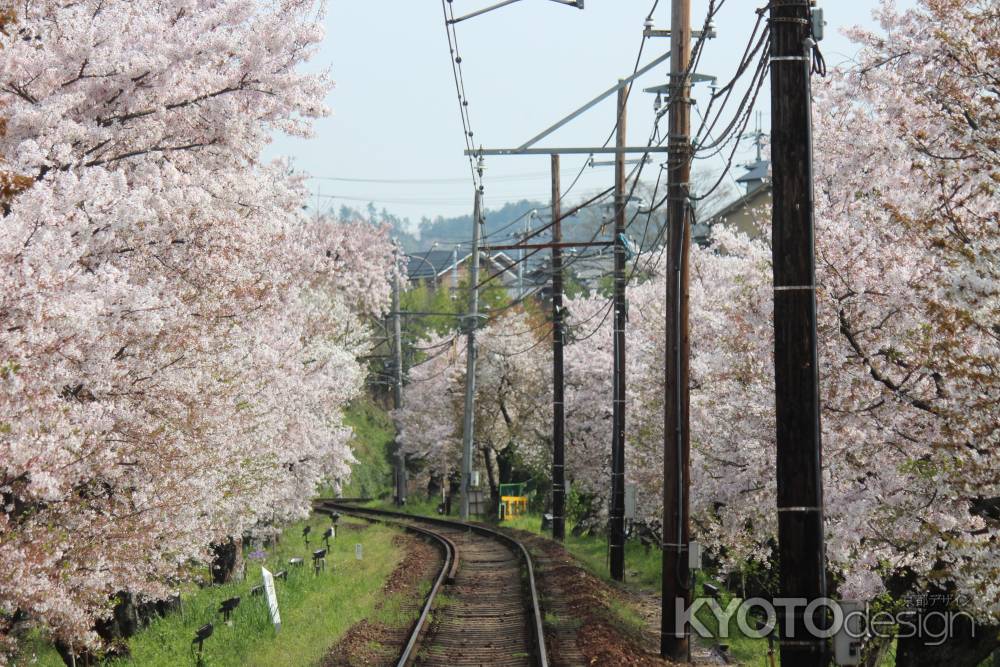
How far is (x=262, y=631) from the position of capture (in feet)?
66.7

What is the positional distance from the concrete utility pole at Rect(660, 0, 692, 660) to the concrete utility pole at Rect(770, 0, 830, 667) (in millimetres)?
7741

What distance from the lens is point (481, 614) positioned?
21859 millimetres

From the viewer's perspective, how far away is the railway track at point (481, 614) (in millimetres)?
17203

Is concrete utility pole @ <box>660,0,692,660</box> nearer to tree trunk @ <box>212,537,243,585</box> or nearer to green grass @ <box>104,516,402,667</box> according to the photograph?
green grass @ <box>104,516,402,667</box>

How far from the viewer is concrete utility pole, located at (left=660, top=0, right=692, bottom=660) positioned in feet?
56.3

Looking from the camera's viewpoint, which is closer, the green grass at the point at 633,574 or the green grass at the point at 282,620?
the green grass at the point at 282,620

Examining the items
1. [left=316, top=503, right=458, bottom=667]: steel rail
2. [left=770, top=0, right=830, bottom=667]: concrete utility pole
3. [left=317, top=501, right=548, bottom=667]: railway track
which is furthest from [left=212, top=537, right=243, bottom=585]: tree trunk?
[left=770, top=0, right=830, bottom=667]: concrete utility pole

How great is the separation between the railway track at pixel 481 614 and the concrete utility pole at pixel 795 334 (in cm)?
726

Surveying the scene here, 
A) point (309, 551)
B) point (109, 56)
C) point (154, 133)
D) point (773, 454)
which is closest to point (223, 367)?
point (154, 133)

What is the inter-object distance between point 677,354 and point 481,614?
769cm

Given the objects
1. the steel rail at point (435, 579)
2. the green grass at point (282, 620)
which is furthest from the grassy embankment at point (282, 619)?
the steel rail at point (435, 579)

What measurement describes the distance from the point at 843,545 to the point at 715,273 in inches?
987

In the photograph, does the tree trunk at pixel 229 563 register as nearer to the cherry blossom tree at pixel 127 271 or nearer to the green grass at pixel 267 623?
the green grass at pixel 267 623

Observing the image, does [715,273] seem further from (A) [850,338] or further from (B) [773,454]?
(A) [850,338]
